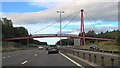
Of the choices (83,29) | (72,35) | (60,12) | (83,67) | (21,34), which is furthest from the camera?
(21,34)

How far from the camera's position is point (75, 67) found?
18656 millimetres

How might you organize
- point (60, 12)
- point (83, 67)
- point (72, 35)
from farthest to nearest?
point (72, 35) → point (60, 12) → point (83, 67)

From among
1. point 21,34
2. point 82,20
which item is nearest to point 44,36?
point 82,20

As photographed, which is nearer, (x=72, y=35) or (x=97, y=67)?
(x=97, y=67)

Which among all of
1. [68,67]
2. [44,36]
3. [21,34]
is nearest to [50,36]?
[44,36]

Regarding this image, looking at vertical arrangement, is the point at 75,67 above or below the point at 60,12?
below

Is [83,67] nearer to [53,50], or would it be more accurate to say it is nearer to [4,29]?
[53,50]

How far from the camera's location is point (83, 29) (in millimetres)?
107250

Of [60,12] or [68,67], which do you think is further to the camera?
[60,12]

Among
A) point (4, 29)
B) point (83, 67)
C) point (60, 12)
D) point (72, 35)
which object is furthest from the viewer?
point (4, 29)

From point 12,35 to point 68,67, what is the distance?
14026 centimetres

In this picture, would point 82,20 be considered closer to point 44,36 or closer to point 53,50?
point 44,36

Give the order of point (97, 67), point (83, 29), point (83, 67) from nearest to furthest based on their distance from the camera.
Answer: point (97, 67) → point (83, 67) → point (83, 29)

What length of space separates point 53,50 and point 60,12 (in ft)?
151
